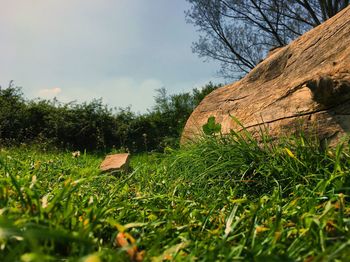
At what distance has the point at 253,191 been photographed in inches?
109

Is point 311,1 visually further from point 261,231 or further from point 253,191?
point 261,231

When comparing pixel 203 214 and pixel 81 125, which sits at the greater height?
pixel 81 125

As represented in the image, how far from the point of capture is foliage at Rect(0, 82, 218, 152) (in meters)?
11.9

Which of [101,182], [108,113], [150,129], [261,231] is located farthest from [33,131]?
[261,231]

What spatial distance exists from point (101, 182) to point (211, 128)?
1.37 m

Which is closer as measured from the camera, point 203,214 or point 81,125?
point 203,214

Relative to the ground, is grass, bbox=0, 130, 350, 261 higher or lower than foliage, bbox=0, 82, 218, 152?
lower

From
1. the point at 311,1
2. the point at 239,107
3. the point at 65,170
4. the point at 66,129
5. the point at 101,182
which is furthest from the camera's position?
the point at 311,1

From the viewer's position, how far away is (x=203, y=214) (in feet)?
6.50

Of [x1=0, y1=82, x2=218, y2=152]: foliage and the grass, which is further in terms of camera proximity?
[x1=0, y1=82, x2=218, y2=152]: foliage

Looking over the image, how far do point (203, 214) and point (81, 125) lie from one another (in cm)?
1067

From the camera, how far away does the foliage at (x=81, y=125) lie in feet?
39.1

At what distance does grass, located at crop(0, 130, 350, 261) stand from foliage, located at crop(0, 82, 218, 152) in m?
8.55

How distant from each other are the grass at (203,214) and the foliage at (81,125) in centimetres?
855
